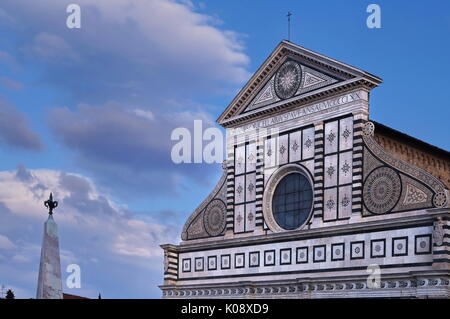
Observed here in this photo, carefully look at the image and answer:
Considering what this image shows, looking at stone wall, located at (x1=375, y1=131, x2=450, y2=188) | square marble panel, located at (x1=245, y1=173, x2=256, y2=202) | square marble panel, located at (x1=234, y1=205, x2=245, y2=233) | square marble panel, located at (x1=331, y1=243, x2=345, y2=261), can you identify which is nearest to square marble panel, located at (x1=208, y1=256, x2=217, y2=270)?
square marble panel, located at (x1=234, y1=205, x2=245, y2=233)

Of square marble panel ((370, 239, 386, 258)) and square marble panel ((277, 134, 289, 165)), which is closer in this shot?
square marble panel ((370, 239, 386, 258))

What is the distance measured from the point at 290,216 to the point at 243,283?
3.45m

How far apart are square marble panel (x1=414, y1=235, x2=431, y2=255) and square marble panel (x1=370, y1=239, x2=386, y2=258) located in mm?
1337

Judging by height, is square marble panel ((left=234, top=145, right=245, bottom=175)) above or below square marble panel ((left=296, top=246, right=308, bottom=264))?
above

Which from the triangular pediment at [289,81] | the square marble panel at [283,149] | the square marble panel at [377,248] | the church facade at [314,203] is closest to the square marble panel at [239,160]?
the church facade at [314,203]

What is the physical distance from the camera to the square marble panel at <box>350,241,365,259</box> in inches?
997

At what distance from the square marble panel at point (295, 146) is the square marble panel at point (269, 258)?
3.89 metres

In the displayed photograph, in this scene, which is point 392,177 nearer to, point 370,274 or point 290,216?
point 370,274

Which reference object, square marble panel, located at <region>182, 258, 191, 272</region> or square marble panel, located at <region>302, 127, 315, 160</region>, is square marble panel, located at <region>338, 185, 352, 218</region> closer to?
square marble panel, located at <region>302, 127, 315, 160</region>

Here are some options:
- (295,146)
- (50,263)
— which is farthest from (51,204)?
(295,146)

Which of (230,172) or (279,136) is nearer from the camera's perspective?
(279,136)

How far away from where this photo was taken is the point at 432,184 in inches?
938

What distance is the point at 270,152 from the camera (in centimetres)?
3033

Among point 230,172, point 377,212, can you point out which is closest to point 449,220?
point 377,212
